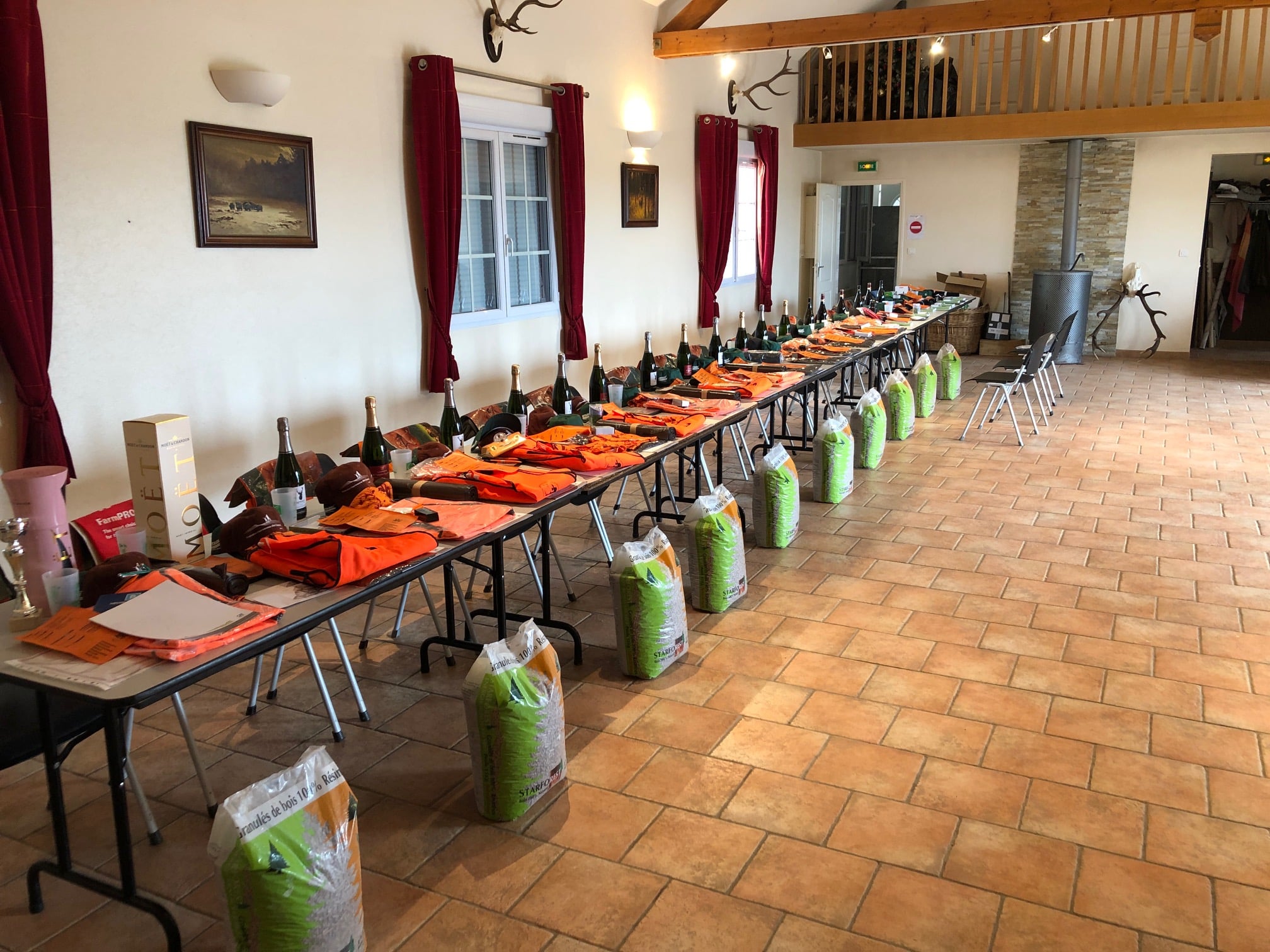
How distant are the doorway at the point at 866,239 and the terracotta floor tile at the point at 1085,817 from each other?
12.7m

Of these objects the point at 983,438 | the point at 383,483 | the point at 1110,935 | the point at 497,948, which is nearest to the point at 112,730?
the point at 497,948

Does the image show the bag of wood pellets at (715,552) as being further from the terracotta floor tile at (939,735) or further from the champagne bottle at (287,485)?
the champagne bottle at (287,485)

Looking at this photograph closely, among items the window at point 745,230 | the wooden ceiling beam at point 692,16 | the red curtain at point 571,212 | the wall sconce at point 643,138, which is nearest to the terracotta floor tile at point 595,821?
the red curtain at point 571,212

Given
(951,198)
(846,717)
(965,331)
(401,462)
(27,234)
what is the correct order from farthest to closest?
1. (951,198)
2. (965,331)
3. (27,234)
4. (401,462)
5. (846,717)

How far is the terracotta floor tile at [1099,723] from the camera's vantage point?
3.16 meters

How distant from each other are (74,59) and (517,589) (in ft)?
9.34

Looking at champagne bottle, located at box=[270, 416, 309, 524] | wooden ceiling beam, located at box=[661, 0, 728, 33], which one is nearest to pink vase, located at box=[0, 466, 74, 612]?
champagne bottle, located at box=[270, 416, 309, 524]

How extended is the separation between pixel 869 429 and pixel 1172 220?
7.81m

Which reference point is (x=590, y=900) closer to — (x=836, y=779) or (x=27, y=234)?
(x=836, y=779)

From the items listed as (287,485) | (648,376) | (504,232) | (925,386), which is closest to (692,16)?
(504,232)

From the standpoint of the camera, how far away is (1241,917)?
233cm

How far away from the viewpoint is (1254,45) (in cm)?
1119

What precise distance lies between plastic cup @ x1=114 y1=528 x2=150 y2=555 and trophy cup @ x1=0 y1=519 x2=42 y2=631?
25 cm

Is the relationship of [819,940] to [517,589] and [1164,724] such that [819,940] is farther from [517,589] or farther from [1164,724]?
[517,589]
